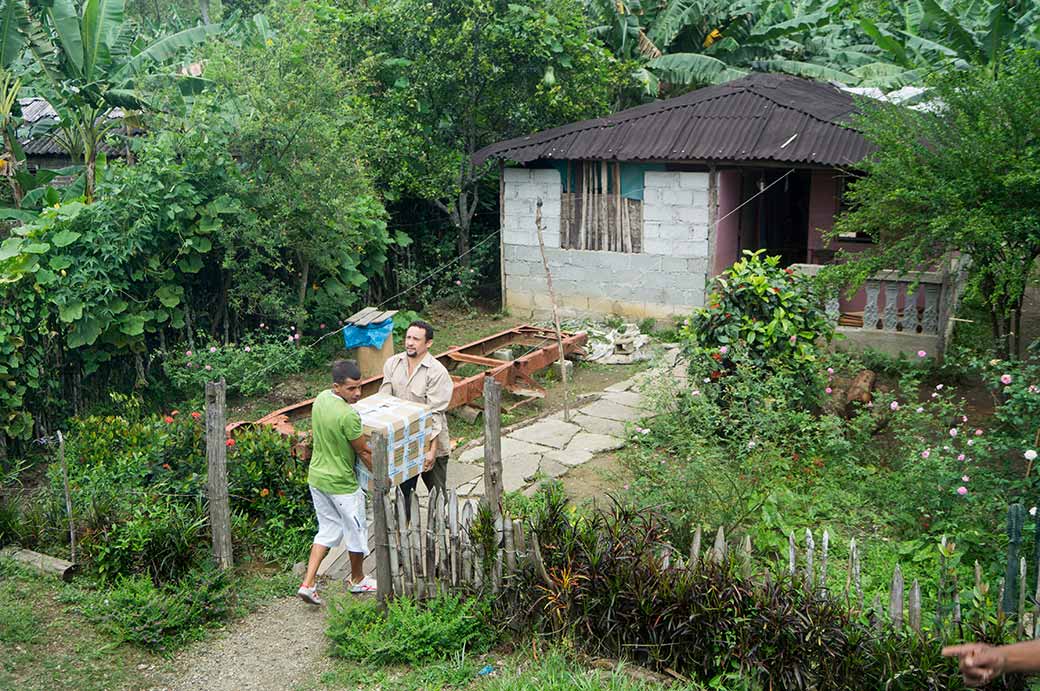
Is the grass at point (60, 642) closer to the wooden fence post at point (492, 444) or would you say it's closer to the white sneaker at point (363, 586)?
the white sneaker at point (363, 586)

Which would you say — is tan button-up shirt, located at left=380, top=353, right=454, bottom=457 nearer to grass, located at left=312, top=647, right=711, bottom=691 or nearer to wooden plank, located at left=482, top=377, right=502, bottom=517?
wooden plank, located at left=482, top=377, right=502, bottom=517

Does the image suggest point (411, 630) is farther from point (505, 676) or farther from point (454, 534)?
point (505, 676)

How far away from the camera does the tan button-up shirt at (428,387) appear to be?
270 inches

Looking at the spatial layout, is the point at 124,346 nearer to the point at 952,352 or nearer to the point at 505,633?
the point at 505,633

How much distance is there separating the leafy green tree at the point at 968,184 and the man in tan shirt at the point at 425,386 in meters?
4.65

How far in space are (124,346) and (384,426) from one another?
4923 millimetres

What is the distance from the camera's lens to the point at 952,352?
11117mm

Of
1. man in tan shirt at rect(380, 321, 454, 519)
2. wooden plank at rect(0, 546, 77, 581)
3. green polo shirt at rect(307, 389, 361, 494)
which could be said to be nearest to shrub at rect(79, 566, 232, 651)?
wooden plank at rect(0, 546, 77, 581)

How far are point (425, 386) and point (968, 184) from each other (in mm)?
5408

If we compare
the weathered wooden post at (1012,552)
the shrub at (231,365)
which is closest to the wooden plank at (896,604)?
the weathered wooden post at (1012,552)

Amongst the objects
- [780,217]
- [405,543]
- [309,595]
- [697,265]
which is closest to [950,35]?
[780,217]

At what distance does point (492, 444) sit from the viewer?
594cm

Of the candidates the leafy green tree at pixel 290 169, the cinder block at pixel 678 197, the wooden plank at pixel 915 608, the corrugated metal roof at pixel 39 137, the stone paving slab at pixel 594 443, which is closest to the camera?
the wooden plank at pixel 915 608

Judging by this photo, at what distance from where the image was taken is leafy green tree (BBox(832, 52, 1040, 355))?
8234 millimetres
